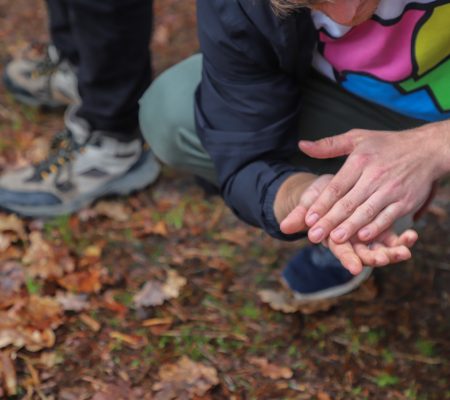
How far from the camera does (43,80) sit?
295 centimetres

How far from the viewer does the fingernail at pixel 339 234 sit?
1472 millimetres

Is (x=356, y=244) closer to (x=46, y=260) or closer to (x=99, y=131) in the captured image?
(x=46, y=260)

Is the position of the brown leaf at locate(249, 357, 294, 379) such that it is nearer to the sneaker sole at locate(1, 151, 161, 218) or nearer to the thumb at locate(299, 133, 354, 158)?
the thumb at locate(299, 133, 354, 158)

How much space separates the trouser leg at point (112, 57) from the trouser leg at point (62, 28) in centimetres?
28

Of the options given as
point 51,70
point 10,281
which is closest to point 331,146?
point 10,281

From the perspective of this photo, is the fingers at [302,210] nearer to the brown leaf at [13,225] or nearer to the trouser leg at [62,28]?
the brown leaf at [13,225]

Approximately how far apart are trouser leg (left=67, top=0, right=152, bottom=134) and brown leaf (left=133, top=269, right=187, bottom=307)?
0.62 metres

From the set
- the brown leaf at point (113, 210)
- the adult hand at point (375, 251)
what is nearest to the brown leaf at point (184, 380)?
the adult hand at point (375, 251)

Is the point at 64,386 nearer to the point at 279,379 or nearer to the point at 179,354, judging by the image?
the point at 179,354

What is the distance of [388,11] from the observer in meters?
1.59

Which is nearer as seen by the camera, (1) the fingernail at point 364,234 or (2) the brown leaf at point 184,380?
(1) the fingernail at point 364,234

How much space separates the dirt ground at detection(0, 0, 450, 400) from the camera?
1946 mm

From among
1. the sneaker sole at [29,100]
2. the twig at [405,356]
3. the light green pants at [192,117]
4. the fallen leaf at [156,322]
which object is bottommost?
the sneaker sole at [29,100]

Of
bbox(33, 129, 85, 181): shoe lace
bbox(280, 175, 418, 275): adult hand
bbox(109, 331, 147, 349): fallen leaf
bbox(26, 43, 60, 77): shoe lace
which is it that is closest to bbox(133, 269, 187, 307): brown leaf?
bbox(109, 331, 147, 349): fallen leaf
